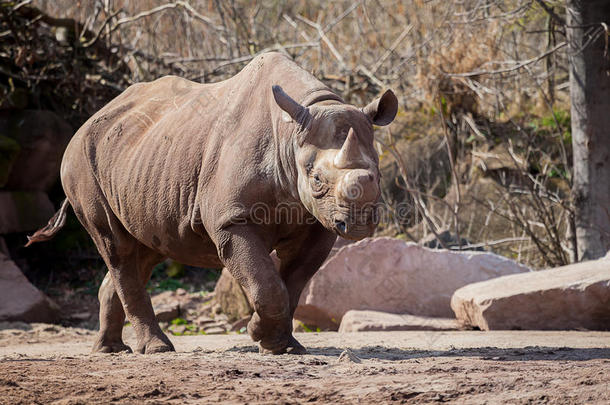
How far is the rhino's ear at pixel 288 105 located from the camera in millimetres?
4527

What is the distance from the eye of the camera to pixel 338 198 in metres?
4.24

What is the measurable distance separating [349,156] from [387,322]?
298 centimetres

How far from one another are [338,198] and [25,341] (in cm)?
454

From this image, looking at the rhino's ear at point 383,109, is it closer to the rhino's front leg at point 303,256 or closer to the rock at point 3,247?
the rhino's front leg at point 303,256

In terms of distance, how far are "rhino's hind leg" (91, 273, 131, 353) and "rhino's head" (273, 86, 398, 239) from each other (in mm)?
2111

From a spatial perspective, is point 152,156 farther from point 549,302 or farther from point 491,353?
point 549,302

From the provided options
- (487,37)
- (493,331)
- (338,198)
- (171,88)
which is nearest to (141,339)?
(171,88)

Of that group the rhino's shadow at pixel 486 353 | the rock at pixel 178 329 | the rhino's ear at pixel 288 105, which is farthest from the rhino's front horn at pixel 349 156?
the rock at pixel 178 329

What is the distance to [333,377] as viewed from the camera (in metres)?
3.86

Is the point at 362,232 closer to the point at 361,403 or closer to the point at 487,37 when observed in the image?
the point at 361,403

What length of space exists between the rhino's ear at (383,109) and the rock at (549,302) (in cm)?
224

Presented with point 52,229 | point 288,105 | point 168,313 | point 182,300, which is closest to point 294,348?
point 288,105

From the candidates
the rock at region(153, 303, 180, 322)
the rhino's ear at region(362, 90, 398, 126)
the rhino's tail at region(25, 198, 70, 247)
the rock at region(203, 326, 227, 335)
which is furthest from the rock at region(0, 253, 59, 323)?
the rhino's ear at region(362, 90, 398, 126)

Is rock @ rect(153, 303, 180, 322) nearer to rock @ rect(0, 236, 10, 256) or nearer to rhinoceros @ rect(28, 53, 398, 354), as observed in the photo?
rock @ rect(0, 236, 10, 256)
